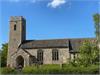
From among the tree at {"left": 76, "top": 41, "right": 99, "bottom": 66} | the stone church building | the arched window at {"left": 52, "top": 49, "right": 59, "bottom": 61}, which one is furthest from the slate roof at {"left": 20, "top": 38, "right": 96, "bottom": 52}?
the tree at {"left": 76, "top": 41, "right": 99, "bottom": 66}

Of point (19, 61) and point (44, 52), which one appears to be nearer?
point (44, 52)

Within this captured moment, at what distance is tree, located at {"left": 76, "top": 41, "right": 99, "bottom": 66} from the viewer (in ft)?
156

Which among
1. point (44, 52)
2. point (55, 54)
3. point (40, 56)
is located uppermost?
point (44, 52)

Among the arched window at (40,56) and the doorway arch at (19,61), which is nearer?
the arched window at (40,56)

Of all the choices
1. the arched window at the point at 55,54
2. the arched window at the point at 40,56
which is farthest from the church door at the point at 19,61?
the arched window at the point at 55,54

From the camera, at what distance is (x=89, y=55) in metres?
48.6

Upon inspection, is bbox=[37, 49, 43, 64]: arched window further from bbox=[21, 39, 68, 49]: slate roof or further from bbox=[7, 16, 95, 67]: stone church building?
bbox=[21, 39, 68, 49]: slate roof

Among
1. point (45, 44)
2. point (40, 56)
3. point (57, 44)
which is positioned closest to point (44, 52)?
point (40, 56)

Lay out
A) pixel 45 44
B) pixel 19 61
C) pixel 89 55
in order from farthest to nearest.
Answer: pixel 19 61, pixel 45 44, pixel 89 55

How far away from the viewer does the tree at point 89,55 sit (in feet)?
156

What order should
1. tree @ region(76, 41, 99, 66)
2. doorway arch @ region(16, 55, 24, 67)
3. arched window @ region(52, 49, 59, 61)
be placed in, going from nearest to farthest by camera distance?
tree @ region(76, 41, 99, 66)
arched window @ region(52, 49, 59, 61)
doorway arch @ region(16, 55, 24, 67)

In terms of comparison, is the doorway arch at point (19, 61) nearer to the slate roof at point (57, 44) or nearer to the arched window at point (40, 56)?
the slate roof at point (57, 44)

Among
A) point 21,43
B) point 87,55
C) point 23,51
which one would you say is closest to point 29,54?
point 23,51

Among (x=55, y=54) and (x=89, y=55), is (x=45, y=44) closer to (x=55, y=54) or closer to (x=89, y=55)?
(x=55, y=54)
